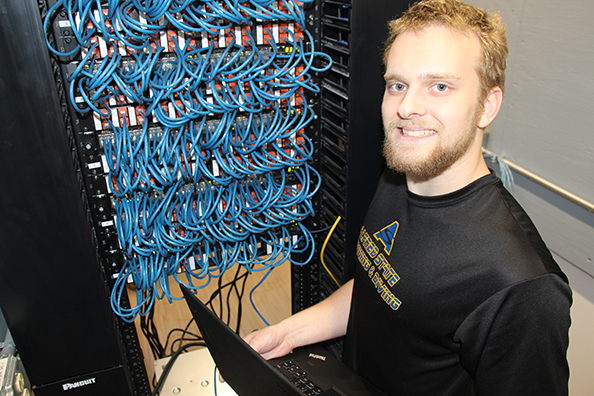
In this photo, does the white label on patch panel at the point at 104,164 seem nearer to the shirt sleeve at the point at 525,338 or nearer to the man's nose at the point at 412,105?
the man's nose at the point at 412,105

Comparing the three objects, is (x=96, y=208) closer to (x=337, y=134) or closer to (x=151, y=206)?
(x=151, y=206)

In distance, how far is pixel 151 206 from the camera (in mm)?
1153

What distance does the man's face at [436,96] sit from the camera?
0.87 meters

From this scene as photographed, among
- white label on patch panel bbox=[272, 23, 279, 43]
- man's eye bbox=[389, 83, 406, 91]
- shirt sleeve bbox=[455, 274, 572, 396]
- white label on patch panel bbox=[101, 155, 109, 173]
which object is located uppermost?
white label on patch panel bbox=[272, 23, 279, 43]

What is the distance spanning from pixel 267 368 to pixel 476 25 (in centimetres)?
79

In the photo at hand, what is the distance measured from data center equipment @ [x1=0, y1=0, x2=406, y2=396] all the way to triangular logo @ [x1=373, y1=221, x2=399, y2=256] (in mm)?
199

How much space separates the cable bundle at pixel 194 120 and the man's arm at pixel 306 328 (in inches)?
8.5

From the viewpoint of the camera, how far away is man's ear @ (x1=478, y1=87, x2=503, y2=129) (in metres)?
0.92

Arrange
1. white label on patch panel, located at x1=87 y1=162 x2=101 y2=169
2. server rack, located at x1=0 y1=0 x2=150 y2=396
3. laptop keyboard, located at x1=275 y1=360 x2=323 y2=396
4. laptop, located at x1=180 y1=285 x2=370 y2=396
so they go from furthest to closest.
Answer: white label on patch panel, located at x1=87 y1=162 x2=101 y2=169
laptop keyboard, located at x1=275 y1=360 x2=323 y2=396
server rack, located at x1=0 y1=0 x2=150 y2=396
laptop, located at x1=180 y1=285 x2=370 y2=396

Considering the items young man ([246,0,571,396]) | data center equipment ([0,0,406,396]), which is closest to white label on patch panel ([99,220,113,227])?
data center equipment ([0,0,406,396])

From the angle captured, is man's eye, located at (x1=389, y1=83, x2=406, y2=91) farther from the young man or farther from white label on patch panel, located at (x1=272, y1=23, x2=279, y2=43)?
white label on patch panel, located at (x1=272, y1=23, x2=279, y2=43)

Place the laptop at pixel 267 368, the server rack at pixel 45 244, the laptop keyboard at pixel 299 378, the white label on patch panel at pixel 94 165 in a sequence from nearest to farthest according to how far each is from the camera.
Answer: the laptop at pixel 267 368
the server rack at pixel 45 244
the laptop keyboard at pixel 299 378
the white label on patch panel at pixel 94 165

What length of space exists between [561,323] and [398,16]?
29.8 inches

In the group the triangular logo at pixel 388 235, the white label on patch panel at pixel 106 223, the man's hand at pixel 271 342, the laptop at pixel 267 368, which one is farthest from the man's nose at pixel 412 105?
the white label on patch panel at pixel 106 223
